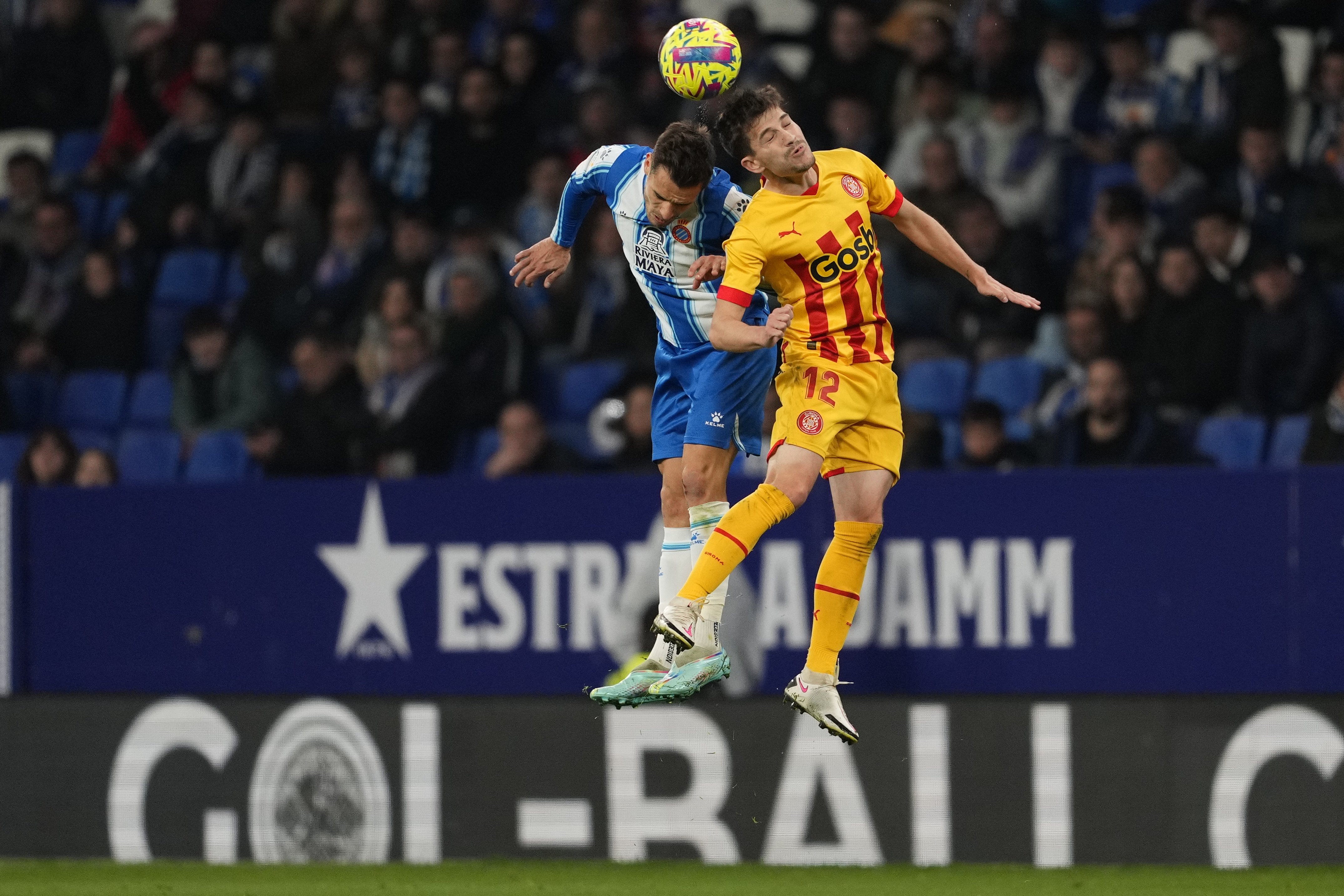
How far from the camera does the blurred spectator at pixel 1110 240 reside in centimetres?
1098

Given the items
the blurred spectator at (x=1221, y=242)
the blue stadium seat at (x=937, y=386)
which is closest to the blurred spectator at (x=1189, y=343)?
the blurred spectator at (x=1221, y=242)

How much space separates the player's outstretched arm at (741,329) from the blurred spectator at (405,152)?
6.50 meters

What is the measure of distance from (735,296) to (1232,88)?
5.70 m

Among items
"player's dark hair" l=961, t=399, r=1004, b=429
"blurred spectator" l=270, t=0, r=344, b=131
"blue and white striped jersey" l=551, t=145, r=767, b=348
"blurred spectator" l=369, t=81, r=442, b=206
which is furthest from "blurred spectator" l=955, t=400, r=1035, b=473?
"blurred spectator" l=270, t=0, r=344, b=131

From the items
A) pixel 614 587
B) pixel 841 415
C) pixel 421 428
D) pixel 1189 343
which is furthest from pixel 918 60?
pixel 841 415

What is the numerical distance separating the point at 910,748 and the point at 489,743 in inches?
83.2

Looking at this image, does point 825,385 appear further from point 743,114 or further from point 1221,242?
point 1221,242

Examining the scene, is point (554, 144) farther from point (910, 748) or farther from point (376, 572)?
point (910, 748)

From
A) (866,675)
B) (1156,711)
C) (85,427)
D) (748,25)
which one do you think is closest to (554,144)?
(748,25)

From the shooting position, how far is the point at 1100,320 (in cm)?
1075

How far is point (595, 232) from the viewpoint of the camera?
12070 mm

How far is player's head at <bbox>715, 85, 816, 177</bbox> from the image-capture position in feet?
23.0

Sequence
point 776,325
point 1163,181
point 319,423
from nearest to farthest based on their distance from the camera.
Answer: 1. point 776,325
2. point 1163,181
3. point 319,423

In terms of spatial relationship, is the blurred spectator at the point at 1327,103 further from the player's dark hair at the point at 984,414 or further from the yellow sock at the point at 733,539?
the yellow sock at the point at 733,539
